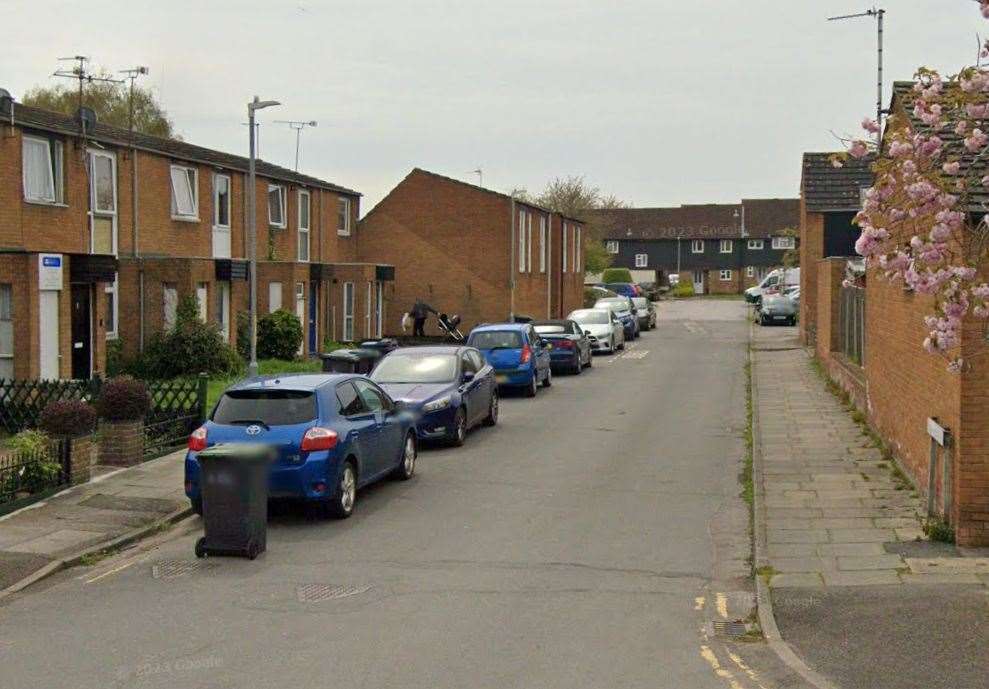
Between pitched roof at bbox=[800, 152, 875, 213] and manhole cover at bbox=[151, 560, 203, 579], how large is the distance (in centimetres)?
2846

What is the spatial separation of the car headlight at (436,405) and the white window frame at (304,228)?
875 inches

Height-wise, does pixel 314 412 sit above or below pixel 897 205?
below

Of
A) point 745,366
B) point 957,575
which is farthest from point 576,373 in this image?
point 957,575

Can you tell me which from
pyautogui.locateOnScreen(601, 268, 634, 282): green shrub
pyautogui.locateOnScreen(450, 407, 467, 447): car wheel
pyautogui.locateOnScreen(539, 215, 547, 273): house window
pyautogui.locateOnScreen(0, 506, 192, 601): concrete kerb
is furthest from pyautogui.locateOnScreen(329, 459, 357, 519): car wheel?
pyautogui.locateOnScreen(601, 268, 634, 282): green shrub

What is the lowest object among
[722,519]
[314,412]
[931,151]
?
[722,519]

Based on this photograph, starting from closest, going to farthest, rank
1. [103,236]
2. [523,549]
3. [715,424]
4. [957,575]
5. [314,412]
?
[957,575] → [523,549] → [314,412] → [715,424] → [103,236]

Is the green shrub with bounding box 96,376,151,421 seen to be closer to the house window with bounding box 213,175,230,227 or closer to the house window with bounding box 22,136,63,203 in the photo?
the house window with bounding box 22,136,63,203

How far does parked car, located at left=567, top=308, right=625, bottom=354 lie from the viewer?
39.4 m

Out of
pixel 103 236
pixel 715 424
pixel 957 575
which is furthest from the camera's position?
pixel 103 236

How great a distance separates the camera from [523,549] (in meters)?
11.6

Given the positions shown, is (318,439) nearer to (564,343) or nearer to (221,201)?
(564,343)

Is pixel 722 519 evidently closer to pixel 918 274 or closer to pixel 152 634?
pixel 918 274

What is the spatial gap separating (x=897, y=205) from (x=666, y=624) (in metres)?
3.63

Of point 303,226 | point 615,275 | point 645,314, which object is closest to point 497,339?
point 303,226
